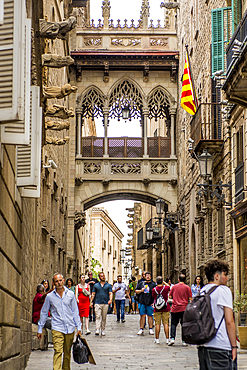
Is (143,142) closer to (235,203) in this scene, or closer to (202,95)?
(202,95)

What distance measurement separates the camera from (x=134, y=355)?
12.7 m

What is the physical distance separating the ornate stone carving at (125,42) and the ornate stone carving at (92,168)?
5.75 metres

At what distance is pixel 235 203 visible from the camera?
56.7ft

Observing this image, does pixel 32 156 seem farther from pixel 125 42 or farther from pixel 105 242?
pixel 105 242

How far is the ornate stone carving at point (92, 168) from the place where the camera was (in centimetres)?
3089

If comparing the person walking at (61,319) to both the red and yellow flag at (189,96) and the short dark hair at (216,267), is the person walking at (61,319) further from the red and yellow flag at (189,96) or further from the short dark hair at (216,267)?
the red and yellow flag at (189,96)

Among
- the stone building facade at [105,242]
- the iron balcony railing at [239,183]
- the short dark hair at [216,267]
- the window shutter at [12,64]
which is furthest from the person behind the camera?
the stone building facade at [105,242]

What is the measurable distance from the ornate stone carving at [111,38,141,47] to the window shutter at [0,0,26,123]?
26305 millimetres

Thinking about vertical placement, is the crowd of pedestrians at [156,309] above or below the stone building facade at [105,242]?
below

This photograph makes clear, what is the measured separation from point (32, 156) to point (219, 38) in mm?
12032

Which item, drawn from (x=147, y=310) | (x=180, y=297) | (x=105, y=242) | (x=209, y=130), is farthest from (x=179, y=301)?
(x=105, y=242)

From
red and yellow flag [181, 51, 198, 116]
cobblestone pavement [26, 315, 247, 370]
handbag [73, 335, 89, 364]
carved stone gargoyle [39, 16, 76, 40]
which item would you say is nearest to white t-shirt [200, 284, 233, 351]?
handbag [73, 335, 89, 364]

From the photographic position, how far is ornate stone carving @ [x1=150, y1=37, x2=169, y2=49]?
104ft

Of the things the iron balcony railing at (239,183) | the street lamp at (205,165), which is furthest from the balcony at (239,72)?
the street lamp at (205,165)
